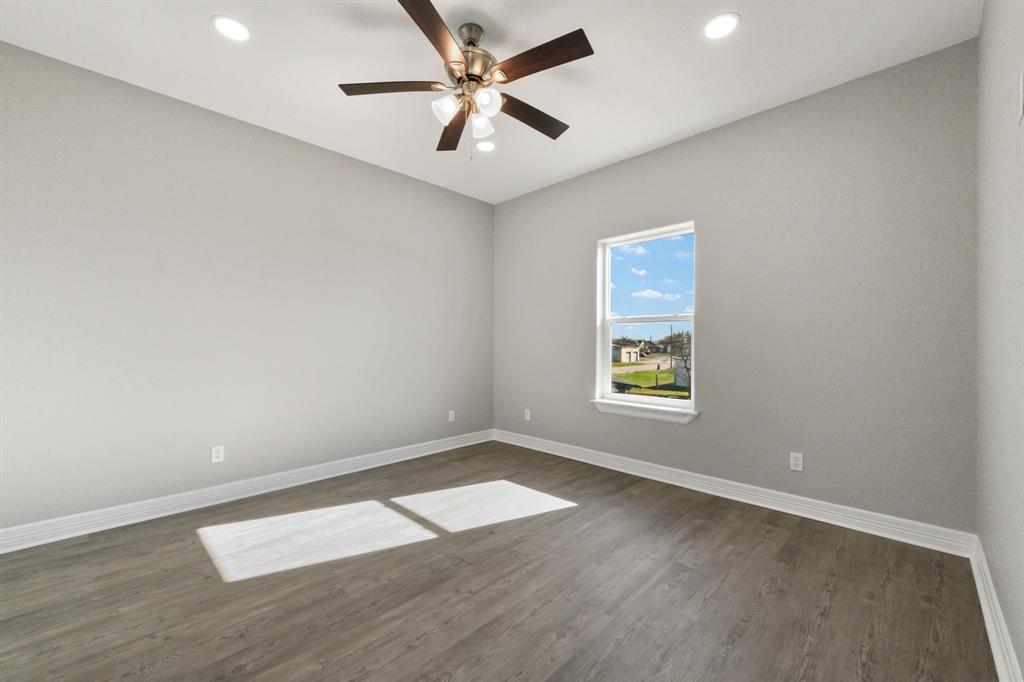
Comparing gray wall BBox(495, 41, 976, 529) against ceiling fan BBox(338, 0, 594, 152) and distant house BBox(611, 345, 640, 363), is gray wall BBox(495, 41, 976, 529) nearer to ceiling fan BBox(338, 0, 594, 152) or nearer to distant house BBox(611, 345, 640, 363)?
distant house BBox(611, 345, 640, 363)

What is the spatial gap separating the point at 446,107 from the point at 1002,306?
2.67 meters

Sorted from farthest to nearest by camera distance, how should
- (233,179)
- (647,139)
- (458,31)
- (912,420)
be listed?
(647,139), (233,179), (912,420), (458,31)

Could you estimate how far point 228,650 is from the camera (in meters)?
1.59

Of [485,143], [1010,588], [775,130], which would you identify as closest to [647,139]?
[775,130]

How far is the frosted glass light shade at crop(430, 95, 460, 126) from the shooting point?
2.29m

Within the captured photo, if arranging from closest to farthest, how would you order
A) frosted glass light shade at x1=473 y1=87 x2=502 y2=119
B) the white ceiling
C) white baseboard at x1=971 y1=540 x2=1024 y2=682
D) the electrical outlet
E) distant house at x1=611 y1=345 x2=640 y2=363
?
the electrical outlet → white baseboard at x1=971 y1=540 x2=1024 y2=682 → the white ceiling → frosted glass light shade at x1=473 y1=87 x2=502 y2=119 → distant house at x1=611 y1=345 x2=640 y2=363

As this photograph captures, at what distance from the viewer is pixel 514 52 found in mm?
2406

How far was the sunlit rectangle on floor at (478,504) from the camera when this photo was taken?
108 inches

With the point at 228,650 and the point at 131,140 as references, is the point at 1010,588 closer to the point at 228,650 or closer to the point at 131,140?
the point at 228,650

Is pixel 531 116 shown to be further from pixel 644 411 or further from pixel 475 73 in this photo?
pixel 644 411

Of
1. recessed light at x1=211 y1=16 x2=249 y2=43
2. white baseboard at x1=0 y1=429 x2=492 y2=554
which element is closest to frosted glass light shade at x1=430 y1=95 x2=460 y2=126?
recessed light at x1=211 y1=16 x2=249 y2=43

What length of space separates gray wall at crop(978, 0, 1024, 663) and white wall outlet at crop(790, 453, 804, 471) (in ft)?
2.62

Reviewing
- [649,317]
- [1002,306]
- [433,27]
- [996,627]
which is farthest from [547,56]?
[996,627]

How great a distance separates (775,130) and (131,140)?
14.4ft
